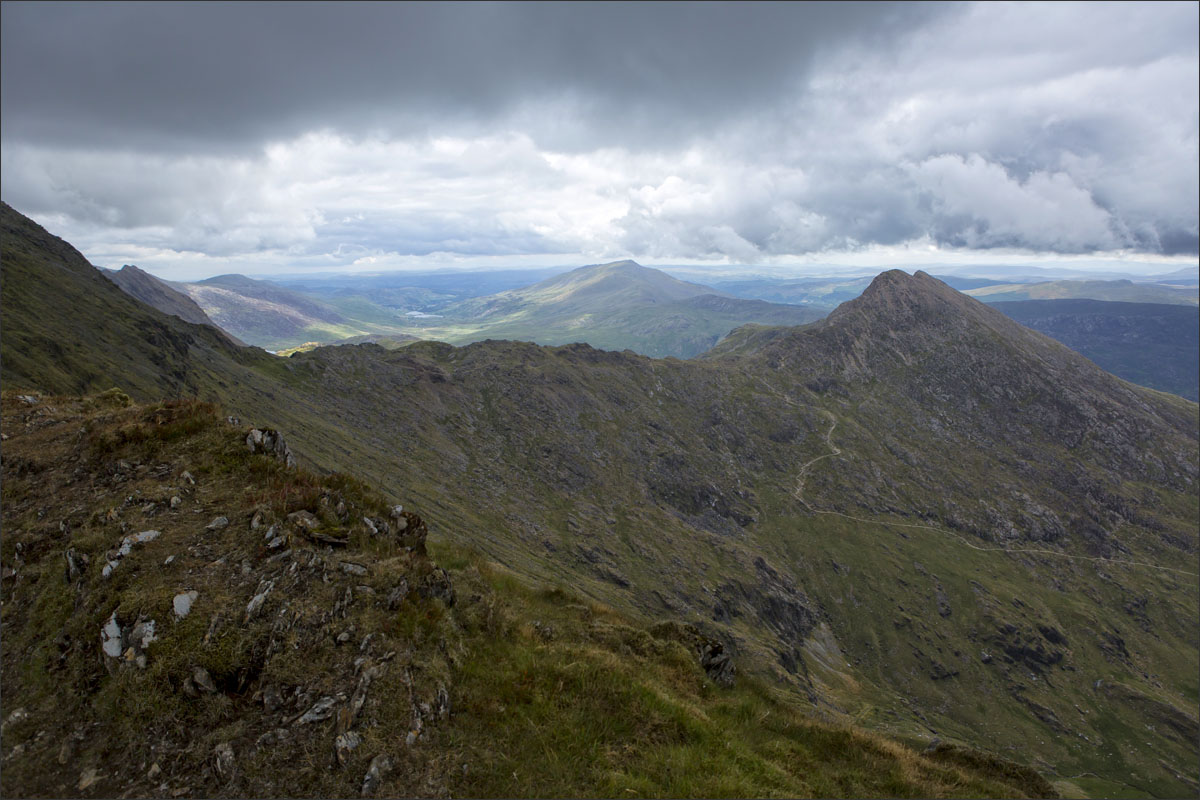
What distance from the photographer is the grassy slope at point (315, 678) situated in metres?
11.8

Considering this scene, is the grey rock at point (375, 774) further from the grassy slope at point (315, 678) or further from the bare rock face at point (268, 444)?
the bare rock face at point (268, 444)

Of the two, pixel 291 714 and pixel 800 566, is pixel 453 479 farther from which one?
pixel 291 714

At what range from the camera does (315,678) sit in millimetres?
12695

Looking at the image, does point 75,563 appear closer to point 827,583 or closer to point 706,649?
point 706,649

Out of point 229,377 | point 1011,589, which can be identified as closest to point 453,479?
point 229,377

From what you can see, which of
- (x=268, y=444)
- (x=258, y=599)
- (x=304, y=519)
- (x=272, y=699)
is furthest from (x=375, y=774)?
(x=268, y=444)

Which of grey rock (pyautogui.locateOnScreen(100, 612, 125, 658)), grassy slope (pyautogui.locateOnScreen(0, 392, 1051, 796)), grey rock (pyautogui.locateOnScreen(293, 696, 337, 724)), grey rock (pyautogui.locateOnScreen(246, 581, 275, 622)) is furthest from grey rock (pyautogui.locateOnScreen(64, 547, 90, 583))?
grey rock (pyautogui.locateOnScreen(293, 696, 337, 724))

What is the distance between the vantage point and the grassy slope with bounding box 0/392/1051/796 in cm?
1177

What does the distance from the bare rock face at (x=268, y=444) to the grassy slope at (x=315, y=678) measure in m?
0.58

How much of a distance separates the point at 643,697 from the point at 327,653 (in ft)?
28.1

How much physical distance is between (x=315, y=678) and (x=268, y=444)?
38.2ft

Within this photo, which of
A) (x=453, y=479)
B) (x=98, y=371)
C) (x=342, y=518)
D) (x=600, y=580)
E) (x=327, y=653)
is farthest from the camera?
(x=453, y=479)

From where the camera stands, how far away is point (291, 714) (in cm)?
1218

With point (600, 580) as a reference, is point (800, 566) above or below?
below
